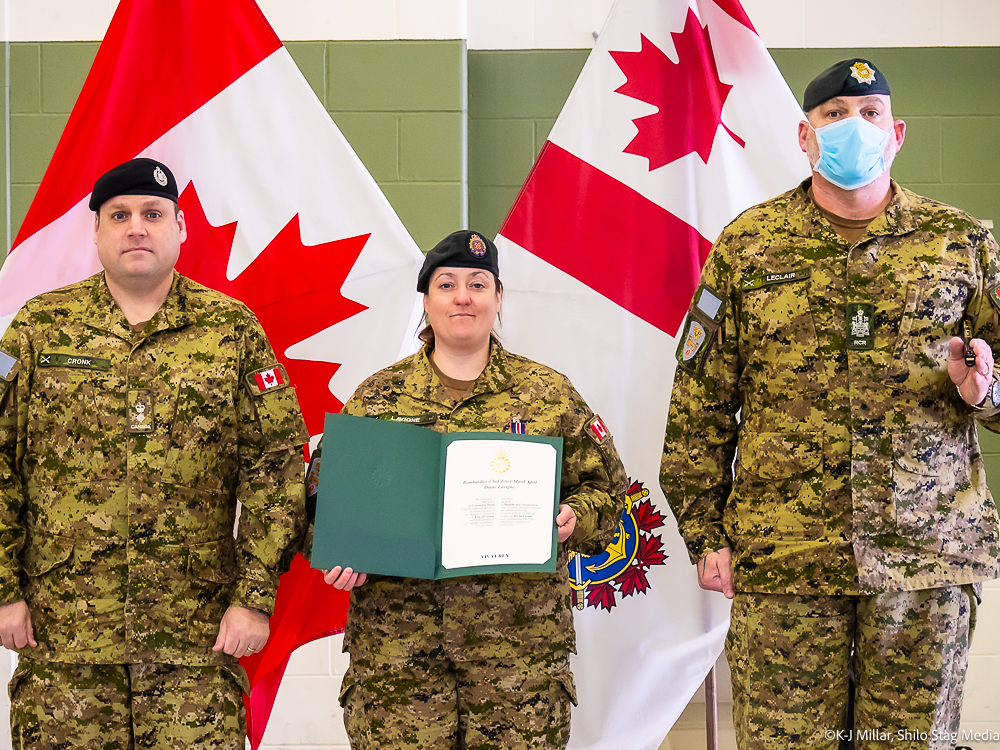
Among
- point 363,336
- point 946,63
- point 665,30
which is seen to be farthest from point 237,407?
point 946,63

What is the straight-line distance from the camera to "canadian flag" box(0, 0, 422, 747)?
236 centimetres

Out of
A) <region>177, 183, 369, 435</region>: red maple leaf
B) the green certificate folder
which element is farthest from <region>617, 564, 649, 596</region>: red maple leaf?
<region>177, 183, 369, 435</region>: red maple leaf

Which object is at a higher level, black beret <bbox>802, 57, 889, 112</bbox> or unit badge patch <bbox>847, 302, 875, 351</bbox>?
black beret <bbox>802, 57, 889, 112</bbox>

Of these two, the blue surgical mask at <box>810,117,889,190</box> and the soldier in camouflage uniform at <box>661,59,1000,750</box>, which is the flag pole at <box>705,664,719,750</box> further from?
the blue surgical mask at <box>810,117,889,190</box>

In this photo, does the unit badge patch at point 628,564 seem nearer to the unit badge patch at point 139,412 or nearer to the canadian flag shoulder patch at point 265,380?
the canadian flag shoulder patch at point 265,380

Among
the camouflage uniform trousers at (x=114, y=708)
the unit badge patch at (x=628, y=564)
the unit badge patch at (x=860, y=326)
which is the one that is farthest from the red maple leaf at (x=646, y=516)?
the camouflage uniform trousers at (x=114, y=708)

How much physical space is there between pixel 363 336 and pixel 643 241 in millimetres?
816

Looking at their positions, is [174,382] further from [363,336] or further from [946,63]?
[946,63]

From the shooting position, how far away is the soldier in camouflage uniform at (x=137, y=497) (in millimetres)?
1624

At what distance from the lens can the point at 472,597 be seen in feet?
5.50

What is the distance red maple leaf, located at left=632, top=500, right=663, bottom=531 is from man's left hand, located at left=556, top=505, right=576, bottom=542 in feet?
2.40

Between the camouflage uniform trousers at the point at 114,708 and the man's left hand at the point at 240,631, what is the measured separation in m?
0.07

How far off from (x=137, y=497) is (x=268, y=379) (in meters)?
0.33

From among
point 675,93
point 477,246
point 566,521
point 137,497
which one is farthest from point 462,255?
point 675,93
